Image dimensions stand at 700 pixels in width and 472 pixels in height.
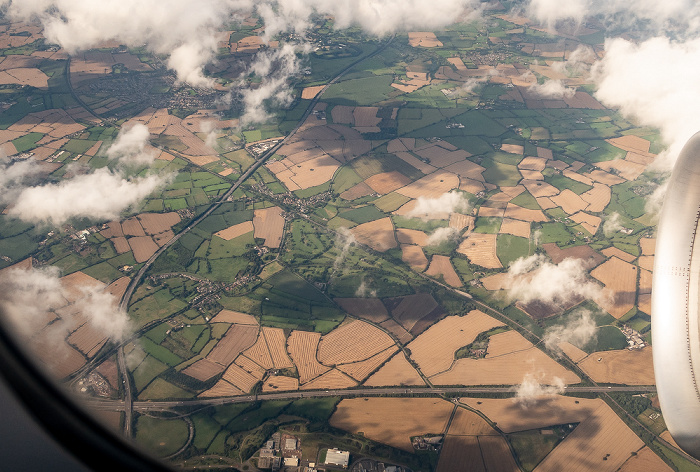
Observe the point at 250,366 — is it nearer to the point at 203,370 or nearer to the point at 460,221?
the point at 203,370

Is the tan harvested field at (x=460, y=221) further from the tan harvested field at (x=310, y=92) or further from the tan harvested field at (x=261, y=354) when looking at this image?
the tan harvested field at (x=310, y=92)

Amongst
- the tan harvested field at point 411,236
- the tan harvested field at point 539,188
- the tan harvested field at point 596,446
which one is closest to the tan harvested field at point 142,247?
the tan harvested field at point 411,236

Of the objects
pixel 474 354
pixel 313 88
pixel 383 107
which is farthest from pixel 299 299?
pixel 313 88

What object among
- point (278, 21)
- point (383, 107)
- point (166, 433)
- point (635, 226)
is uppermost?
point (278, 21)

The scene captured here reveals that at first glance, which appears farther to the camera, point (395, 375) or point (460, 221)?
point (460, 221)

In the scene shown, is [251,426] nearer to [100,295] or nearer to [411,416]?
[411,416]

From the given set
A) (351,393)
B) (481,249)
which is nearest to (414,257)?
(481,249)
